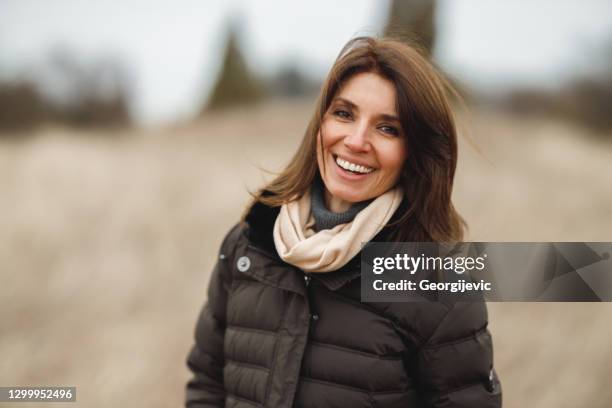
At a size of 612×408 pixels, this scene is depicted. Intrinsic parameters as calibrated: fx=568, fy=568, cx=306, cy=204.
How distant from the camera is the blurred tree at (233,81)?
46.4 ft

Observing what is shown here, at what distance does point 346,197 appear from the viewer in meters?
1.96

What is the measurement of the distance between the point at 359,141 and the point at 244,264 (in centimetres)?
62

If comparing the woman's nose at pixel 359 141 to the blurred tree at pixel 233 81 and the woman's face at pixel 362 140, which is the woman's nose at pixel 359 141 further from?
the blurred tree at pixel 233 81

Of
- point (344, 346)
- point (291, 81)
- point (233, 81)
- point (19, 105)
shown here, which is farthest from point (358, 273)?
point (291, 81)

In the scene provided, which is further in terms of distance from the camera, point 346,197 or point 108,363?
point 108,363

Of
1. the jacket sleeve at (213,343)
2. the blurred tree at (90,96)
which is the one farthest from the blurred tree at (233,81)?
the jacket sleeve at (213,343)

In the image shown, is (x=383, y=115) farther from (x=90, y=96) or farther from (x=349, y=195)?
(x=90, y=96)

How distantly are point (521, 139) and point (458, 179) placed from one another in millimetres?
3158

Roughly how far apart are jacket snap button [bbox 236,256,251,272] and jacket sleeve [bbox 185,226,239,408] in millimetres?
124

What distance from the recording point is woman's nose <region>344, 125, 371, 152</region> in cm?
186

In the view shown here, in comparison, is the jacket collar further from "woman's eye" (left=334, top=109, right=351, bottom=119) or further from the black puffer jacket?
"woman's eye" (left=334, top=109, right=351, bottom=119)

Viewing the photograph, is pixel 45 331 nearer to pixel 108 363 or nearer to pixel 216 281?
pixel 108 363

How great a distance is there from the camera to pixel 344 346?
188cm

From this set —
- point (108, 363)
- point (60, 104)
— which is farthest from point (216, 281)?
point (60, 104)
